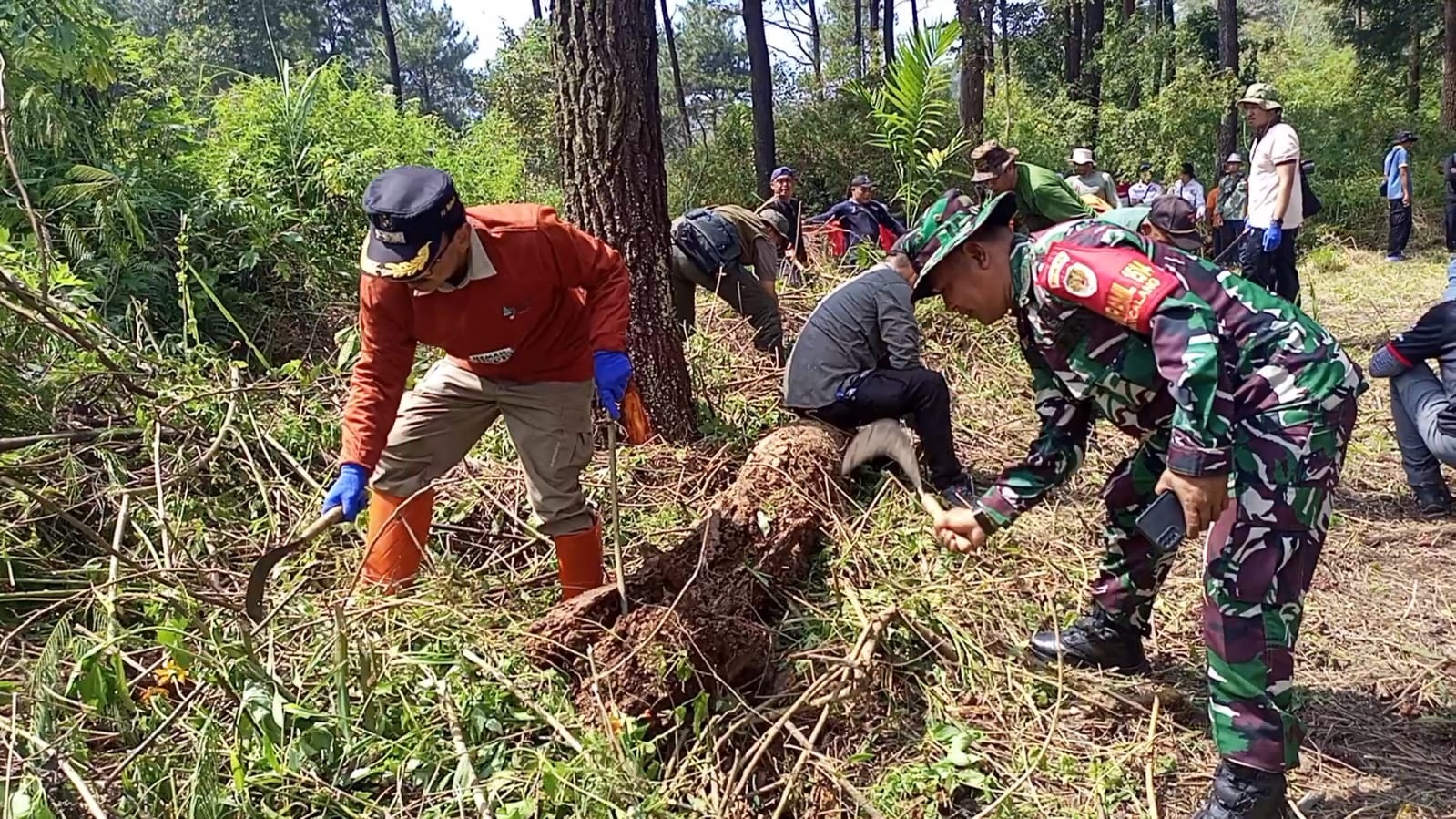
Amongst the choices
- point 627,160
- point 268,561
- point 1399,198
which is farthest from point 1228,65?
point 268,561

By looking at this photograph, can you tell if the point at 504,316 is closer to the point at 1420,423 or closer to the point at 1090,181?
the point at 1420,423

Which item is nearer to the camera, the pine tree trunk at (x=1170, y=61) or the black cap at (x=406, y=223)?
the black cap at (x=406, y=223)

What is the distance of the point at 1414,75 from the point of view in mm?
18625

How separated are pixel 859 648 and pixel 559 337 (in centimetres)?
135

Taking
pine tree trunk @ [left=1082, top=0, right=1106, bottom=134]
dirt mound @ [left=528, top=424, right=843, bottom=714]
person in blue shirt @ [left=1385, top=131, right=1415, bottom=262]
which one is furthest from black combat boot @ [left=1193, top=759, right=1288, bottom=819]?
pine tree trunk @ [left=1082, top=0, right=1106, bottom=134]

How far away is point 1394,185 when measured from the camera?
36.1 feet

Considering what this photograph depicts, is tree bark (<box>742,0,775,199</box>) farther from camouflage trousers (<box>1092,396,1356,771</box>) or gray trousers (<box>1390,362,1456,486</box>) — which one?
camouflage trousers (<box>1092,396,1356,771</box>)

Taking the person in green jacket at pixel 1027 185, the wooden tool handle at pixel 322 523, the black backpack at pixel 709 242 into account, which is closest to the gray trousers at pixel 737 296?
the black backpack at pixel 709 242

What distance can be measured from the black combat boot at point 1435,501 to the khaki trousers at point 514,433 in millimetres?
3432

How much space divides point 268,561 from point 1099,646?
2.29 metres

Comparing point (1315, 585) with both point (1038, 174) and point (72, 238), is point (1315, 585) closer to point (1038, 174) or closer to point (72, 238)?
point (1038, 174)

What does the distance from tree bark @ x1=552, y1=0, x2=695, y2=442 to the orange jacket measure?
3.55 ft

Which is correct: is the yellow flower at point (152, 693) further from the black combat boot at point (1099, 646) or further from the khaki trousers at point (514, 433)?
the black combat boot at point (1099, 646)

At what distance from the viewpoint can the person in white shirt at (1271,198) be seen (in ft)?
20.4
